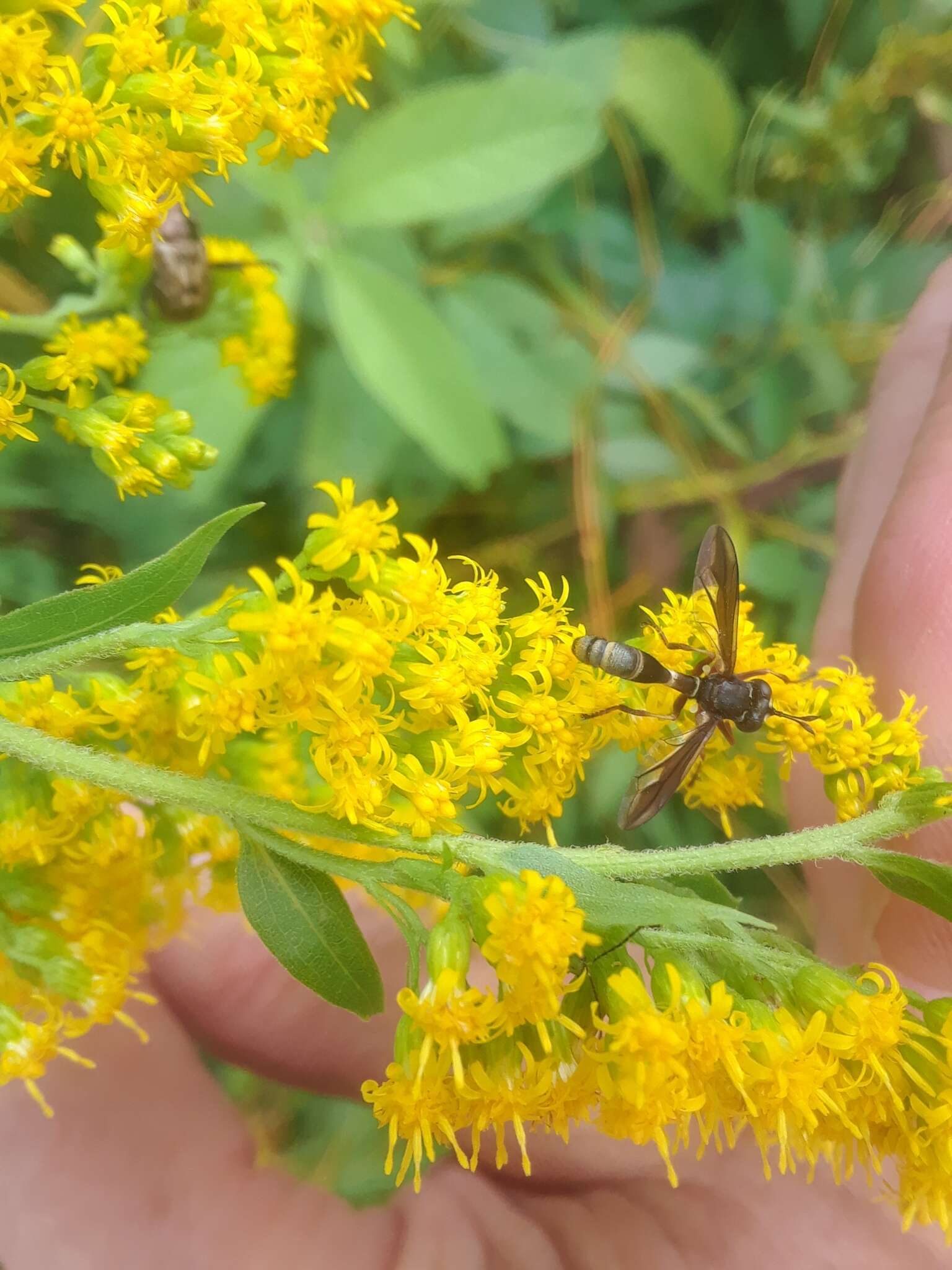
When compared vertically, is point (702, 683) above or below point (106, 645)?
above

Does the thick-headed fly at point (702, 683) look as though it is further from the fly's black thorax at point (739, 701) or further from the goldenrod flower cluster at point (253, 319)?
the goldenrod flower cluster at point (253, 319)

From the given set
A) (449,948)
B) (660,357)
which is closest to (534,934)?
(449,948)

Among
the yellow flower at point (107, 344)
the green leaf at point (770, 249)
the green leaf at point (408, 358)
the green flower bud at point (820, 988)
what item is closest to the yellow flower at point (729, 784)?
the green flower bud at point (820, 988)

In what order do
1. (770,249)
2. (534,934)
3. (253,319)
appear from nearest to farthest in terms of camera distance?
(534,934), (253,319), (770,249)

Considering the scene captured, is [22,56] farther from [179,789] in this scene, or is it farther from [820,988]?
[820,988]

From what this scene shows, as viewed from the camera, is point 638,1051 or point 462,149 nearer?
point 638,1051

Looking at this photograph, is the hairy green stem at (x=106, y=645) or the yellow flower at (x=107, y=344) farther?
the yellow flower at (x=107, y=344)

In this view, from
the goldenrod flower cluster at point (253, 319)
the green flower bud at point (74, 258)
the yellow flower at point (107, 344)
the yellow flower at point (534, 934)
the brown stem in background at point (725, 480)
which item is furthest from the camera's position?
the brown stem in background at point (725, 480)
